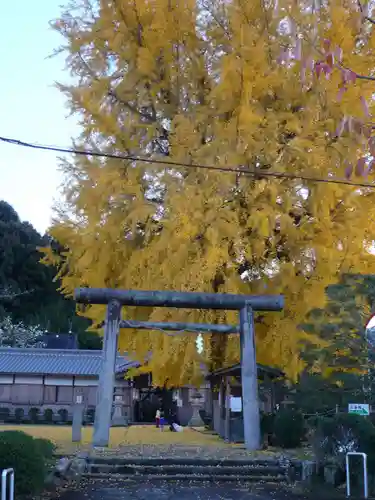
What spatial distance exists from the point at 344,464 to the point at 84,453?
4.98m

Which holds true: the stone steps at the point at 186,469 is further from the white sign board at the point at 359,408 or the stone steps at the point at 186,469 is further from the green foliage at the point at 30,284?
the green foliage at the point at 30,284

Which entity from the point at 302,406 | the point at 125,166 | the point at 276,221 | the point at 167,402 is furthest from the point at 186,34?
the point at 167,402

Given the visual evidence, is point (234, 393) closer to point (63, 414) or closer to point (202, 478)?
point (202, 478)

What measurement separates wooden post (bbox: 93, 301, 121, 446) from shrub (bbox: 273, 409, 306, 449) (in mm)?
4205

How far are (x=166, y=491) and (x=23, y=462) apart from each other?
8.23 feet

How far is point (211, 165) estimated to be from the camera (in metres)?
13.0

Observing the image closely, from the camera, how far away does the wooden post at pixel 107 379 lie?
12758mm

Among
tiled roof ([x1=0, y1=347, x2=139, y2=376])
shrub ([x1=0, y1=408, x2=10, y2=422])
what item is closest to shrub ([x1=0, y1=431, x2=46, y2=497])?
tiled roof ([x1=0, y1=347, x2=139, y2=376])

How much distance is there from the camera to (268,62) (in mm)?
14070

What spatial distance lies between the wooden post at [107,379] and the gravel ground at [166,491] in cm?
262

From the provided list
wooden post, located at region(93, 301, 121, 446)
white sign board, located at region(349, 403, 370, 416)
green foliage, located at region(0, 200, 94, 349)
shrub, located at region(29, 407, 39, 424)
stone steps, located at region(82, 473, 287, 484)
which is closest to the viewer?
white sign board, located at region(349, 403, 370, 416)

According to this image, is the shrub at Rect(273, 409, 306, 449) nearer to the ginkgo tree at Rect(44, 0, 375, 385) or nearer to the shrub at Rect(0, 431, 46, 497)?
the ginkgo tree at Rect(44, 0, 375, 385)

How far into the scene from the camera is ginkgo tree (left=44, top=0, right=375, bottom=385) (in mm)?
13273

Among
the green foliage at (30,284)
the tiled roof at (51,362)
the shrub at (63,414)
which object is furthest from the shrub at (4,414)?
the green foliage at (30,284)
